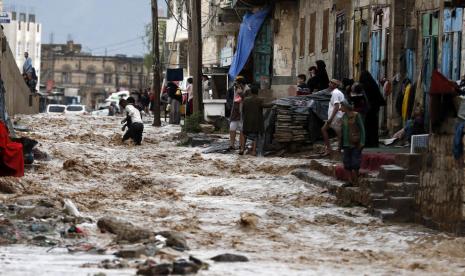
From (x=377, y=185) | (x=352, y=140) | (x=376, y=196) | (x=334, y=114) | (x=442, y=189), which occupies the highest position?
(x=334, y=114)

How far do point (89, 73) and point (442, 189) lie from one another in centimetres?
12710

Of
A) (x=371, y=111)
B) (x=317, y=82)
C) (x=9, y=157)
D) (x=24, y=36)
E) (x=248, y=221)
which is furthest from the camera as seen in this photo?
(x=24, y=36)

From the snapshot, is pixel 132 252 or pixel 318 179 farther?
pixel 318 179

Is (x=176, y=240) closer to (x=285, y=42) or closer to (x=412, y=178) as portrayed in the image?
(x=412, y=178)

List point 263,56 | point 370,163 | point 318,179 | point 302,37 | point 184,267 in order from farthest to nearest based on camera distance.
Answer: point 263,56, point 302,37, point 318,179, point 370,163, point 184,267

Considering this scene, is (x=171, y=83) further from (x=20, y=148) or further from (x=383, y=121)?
(x=20, y=148)

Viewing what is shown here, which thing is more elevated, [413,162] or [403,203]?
[413,162]

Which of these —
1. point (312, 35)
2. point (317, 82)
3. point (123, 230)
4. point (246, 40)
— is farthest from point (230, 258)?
point (246, 40)

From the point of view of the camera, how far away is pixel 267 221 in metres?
15.0

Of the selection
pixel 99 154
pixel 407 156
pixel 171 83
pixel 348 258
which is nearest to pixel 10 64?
pixel 171 83

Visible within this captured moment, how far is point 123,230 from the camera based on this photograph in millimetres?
12609

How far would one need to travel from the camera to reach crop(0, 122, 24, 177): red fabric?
17922 mm

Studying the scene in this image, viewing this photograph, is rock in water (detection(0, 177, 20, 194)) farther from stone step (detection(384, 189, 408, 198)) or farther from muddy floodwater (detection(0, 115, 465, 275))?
stone step (detection(384, 189, 408, 198))

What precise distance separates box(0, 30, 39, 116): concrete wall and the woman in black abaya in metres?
16.9
